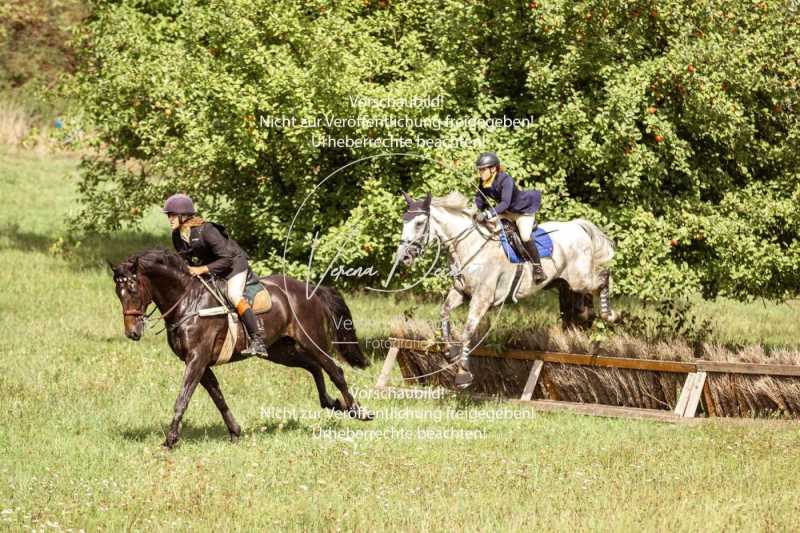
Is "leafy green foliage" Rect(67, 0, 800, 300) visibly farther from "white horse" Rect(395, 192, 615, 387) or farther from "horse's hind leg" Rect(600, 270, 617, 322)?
"white horse" Rect(395, 192, 615, 387)

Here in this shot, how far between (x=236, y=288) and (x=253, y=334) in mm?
603

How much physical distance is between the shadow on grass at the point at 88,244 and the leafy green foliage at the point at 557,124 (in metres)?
12.6

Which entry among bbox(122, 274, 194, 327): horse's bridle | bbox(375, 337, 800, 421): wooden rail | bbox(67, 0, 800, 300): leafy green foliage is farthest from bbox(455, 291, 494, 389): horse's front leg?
bbox(122, 274, 194, 327): horse's bridle

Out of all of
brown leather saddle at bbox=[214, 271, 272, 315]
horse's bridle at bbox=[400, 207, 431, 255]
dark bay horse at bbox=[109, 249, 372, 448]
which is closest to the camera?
dark bay horse at bbox=[109, 249, 372, 448]

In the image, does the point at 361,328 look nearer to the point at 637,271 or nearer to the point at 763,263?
the point at 637,271

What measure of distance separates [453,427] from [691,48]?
288 inches

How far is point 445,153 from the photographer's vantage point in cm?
1808

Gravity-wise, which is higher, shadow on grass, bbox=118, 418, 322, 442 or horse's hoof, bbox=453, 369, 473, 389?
horse's hoof, bbox=453, 369, 473, 389

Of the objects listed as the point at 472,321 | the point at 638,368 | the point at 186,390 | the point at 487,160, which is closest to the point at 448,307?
the point at 472,321

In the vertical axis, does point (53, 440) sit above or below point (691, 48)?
below

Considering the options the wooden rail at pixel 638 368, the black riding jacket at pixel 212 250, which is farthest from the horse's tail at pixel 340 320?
the black riding jacket at pixel 212 250

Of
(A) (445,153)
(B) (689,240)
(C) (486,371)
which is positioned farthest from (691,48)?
(C) (486,371)

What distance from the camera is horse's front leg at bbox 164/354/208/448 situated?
12.9 metres

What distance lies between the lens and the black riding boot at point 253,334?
1348 cm
